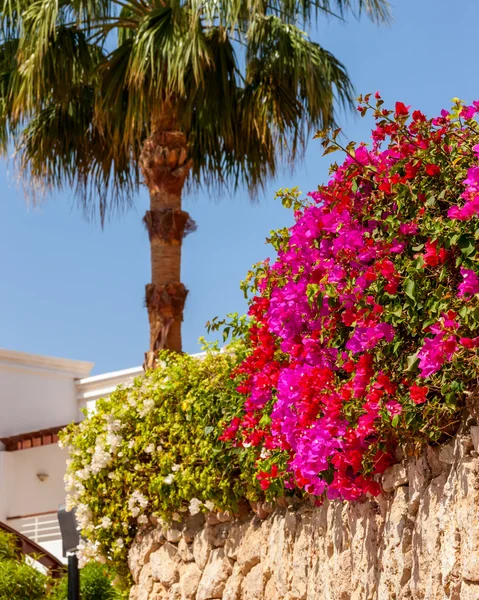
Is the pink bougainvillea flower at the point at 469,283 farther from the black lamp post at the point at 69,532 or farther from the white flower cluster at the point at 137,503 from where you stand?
the black lamp post at the point at 69,532

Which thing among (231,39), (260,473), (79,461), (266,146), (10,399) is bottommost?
(260,473)

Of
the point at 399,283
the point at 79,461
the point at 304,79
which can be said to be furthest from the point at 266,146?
the point at 399,283

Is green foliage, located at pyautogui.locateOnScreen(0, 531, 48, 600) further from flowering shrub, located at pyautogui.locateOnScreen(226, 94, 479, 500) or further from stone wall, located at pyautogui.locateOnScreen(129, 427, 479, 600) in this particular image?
flowering shrub, located at pyautogui.locateOnScreen(226, 94, 479, 500)

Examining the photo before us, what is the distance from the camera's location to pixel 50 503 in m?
19.2

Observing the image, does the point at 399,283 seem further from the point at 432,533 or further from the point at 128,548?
the point at 128,548

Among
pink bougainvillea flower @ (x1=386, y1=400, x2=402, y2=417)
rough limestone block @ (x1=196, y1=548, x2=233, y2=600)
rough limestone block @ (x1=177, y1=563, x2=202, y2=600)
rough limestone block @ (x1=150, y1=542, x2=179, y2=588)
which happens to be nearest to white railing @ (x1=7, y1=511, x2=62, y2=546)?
rough limestone block @ (x1=150, y1=542, x2=179, y2=588)

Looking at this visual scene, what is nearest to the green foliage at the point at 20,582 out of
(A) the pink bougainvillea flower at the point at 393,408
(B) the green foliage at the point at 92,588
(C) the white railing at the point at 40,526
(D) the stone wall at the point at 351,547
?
(B) the green foliage at the point at 92,588

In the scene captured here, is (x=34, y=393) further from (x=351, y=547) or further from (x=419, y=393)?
(x=419, y=393)

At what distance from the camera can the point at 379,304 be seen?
456 cm

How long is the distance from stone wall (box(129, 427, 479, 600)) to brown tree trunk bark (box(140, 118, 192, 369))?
14.9 feet

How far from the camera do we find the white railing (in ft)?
55.8

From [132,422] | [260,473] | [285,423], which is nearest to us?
[285,423]

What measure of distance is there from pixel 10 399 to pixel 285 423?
1582cm

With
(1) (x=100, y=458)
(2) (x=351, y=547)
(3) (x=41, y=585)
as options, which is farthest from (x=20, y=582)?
(2) (x=351, y=547)
